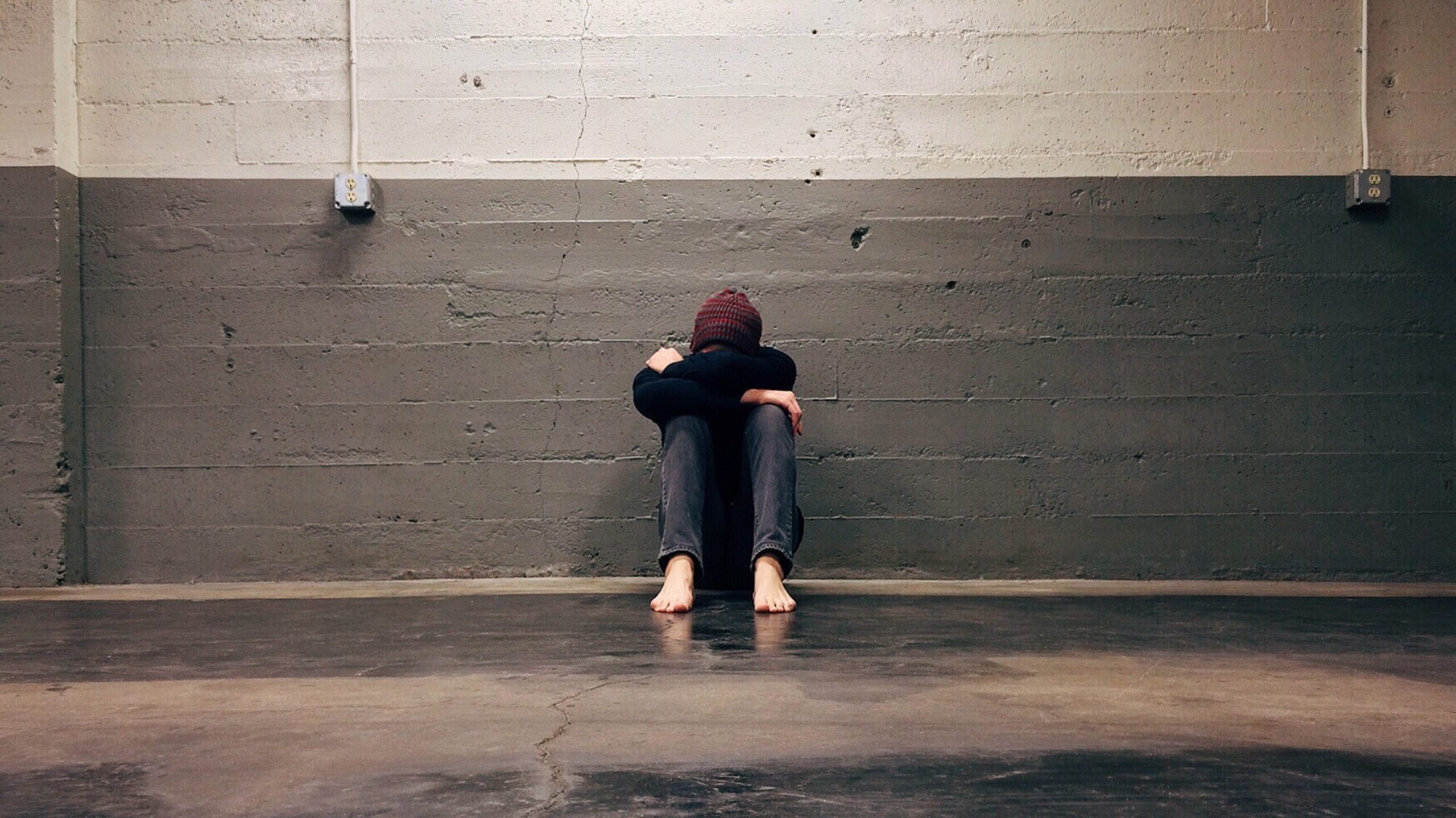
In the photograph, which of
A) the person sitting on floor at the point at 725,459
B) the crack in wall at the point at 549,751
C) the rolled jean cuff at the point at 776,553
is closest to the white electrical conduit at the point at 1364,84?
the person sitting on floor at the point at 725,459

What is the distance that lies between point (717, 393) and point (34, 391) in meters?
2.32

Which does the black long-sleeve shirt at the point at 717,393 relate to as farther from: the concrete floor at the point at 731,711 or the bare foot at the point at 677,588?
the concrete floor at the point at 731,711

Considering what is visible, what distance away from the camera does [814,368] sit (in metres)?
3.45

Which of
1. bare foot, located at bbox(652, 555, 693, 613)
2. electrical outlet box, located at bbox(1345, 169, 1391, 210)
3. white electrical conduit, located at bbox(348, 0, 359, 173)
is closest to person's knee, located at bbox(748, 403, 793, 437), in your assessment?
bare foot, located at bbox(652, 555, 693, 613)

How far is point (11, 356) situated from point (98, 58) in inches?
41.6

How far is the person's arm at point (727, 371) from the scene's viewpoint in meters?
2.76

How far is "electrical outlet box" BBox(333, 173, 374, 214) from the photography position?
3.42 metres

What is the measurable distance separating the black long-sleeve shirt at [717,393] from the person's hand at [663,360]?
0.20ft

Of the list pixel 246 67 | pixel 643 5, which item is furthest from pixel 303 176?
pixel 643 5

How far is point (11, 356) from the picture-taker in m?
3.33

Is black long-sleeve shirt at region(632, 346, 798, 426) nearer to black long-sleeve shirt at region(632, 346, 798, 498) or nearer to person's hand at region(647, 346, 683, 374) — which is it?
black long-sleeve shirt at region(632, 346, 798, 498)

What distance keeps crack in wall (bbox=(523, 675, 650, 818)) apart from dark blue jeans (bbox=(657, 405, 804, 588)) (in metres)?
0.87

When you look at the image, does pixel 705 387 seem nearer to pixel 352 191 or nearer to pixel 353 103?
pixel 352 191

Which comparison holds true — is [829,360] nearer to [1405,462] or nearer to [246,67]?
[1405,462]
